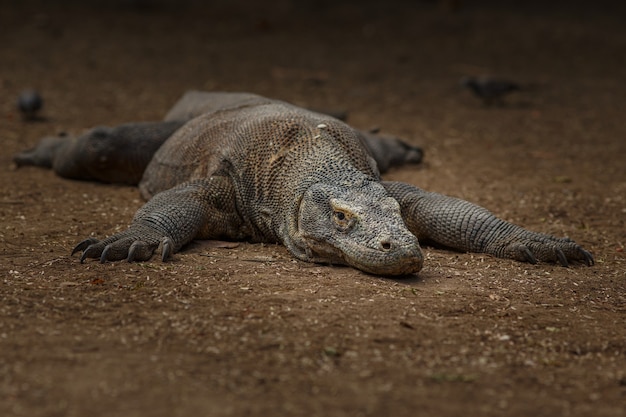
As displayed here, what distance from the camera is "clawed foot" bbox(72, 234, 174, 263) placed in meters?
5.21

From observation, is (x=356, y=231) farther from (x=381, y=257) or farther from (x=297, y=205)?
(x=297, y=205)

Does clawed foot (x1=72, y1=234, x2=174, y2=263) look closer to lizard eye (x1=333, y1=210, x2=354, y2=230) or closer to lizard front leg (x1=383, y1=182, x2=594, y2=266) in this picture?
lizard eye (x1=333, y1=210, x2=354, y2=230)

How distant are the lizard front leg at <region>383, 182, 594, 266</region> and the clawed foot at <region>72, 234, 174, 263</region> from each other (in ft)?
5.88

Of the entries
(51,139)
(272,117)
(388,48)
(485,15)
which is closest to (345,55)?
(388,48)

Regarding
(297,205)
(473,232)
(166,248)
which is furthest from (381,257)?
(166,248)

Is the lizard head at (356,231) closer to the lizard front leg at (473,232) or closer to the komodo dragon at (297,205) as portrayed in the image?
the komodo dragon at (297,205)

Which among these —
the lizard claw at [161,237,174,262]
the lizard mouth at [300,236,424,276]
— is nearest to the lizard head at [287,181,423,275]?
the lizard mouth at [300,236,424,276]

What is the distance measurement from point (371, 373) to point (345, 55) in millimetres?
11388

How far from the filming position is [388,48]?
49.4ft

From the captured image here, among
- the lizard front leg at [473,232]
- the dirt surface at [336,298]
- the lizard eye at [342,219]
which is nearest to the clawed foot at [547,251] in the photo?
the lizard front leg at [473,232]

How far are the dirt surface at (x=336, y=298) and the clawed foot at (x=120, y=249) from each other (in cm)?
8

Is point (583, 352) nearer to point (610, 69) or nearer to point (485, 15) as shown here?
point (610, 69)

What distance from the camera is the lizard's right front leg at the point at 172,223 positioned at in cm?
527

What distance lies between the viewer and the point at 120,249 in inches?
207
